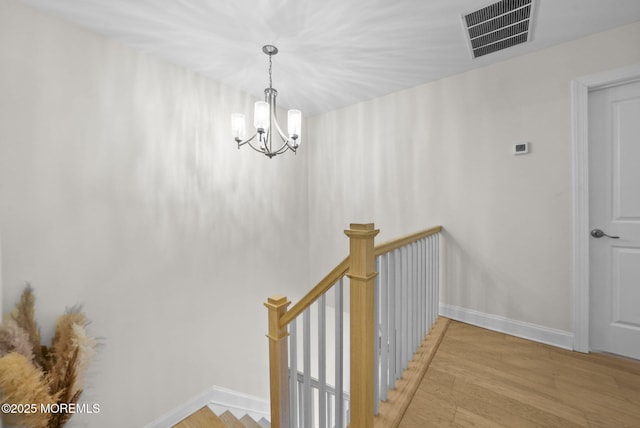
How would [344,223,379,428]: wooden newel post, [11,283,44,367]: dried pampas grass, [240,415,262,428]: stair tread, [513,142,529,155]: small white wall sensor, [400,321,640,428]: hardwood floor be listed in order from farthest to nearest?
[240,415,262,428]: stair tread, [513,142,529,155]: small white wall sensor, [11,283,44,367]: dried pampas grass, [400,321,640,428]: hardwood floor, [344,223,379,428]: wooden newel post

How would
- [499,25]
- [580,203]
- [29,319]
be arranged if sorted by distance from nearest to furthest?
[29,319], [499,25], [580,203]

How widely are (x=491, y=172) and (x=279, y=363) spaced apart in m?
2.34

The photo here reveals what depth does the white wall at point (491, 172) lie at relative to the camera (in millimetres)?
2131

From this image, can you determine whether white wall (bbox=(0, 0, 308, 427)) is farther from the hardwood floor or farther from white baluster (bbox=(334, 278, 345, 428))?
the hardwood floor

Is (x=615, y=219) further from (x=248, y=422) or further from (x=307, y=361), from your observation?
(x=248, y=422)

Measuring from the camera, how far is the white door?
76.9 inches

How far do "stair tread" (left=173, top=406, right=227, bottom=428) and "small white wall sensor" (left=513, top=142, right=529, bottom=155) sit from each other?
3425 millimetres

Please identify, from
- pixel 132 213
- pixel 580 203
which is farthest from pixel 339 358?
pixel 580 203

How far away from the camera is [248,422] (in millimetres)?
2654

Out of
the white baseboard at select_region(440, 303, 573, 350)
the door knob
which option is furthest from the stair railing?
the door knob

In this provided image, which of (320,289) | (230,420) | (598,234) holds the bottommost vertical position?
(230,420)

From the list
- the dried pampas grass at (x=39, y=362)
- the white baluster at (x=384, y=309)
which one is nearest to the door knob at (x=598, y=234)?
the white baluster at (x=384, y=309)

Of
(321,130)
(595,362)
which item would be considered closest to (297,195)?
(321,130)

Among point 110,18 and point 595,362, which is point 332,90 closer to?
point 110,18
